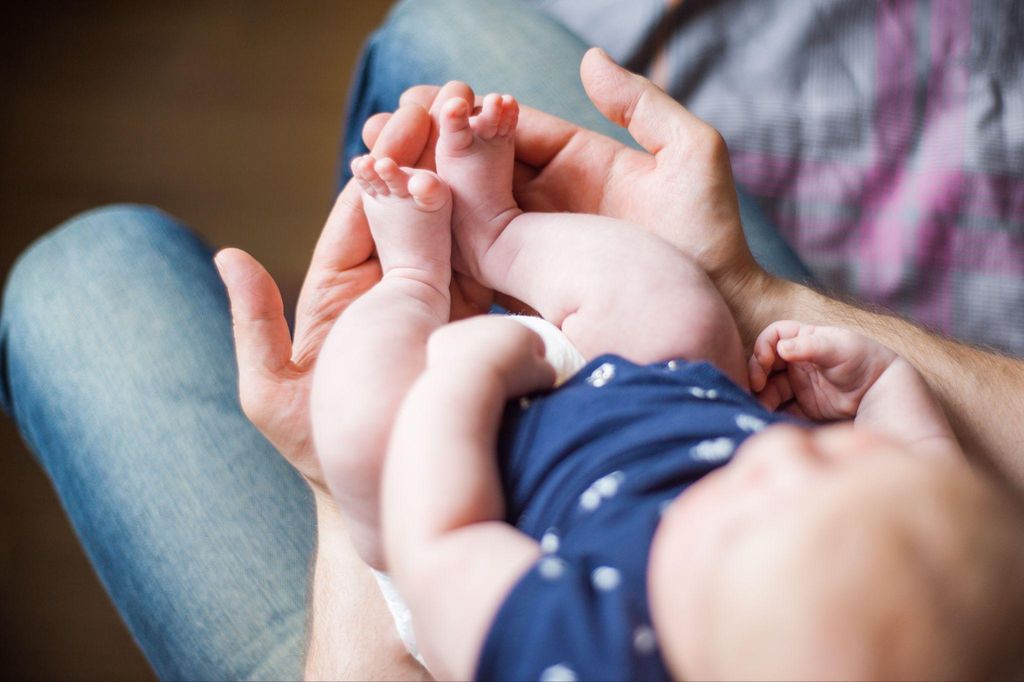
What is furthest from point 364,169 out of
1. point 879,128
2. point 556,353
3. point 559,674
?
point 879,128

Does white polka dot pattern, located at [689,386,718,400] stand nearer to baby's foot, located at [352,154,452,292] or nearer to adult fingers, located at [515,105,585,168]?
baby's foot, located at [352,154,452,292]

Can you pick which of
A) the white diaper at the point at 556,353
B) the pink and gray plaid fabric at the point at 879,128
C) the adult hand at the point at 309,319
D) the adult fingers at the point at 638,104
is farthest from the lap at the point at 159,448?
the pink and gray plaid fabric at the point at 879,128

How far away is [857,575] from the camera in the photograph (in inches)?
7.2

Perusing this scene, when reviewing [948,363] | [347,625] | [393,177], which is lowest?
[347,625]

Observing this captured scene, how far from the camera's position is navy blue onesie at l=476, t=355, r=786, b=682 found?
224mm

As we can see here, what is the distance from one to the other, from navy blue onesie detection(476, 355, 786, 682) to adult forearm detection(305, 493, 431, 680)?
0.88 ft

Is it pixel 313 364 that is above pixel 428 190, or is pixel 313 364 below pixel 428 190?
below

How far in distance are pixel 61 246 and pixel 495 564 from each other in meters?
0.58

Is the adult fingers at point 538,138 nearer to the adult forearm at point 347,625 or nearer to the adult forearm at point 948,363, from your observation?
the adult forearm at point 948,363

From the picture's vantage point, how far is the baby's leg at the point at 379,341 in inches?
10.0

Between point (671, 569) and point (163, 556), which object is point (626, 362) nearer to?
point (671, 569)

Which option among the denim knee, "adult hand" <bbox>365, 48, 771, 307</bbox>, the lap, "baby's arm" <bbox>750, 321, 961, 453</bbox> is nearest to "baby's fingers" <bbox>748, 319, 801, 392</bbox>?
"baby's arm" <bbox>750, 321, 961, 453</bbox>

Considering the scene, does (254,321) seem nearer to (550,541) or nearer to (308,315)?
(308,315)

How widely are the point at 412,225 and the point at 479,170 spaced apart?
5 centimetres
